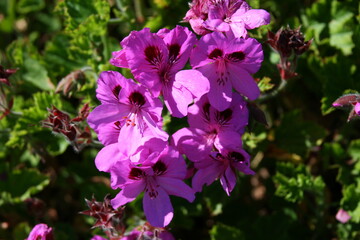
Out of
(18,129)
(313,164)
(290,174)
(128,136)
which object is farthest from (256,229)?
(18,129)

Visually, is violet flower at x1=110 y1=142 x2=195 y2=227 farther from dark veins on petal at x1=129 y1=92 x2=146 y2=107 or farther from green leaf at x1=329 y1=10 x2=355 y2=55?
green leaf at x1=329 y1=10 x2=355 y2=55

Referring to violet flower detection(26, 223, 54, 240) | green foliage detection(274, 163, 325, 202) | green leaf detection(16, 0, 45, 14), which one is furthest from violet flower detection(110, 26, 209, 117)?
green leaf detection(16, 0, 45, 14)

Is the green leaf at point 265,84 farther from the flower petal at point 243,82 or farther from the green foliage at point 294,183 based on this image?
the green foliage at point 294,183

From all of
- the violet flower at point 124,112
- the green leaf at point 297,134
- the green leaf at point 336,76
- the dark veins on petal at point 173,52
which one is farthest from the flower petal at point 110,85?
the green leaf at point 297,134

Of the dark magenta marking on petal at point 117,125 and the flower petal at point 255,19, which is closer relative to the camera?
the flower petal at point 255,19

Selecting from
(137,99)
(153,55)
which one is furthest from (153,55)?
(137,99)

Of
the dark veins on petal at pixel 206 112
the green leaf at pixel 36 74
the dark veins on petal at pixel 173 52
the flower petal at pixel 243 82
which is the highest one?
the dark veins on petal at pixel 173 52
